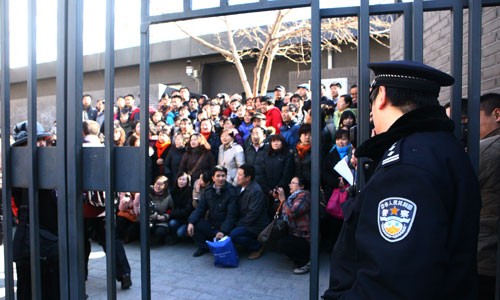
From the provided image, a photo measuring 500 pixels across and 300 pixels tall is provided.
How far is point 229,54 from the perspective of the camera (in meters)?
12.0

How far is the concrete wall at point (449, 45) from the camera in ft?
9.77

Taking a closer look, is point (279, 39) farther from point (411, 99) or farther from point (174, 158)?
point (411, 99)

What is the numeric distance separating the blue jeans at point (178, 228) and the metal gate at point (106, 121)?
3.49 meters

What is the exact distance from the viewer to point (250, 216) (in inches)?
200

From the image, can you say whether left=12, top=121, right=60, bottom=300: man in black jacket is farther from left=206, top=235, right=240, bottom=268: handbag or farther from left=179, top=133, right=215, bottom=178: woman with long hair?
left=179, top=133, right=215, bottom=178: woman with long hair

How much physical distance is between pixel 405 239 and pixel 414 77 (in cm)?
55

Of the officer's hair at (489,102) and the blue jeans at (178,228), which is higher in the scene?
the officer's hair at (489,102)

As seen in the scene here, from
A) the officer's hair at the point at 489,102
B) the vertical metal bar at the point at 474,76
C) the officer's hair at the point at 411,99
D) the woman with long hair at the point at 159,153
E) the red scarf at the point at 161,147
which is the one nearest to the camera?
the officer's hair at the point at 411,99

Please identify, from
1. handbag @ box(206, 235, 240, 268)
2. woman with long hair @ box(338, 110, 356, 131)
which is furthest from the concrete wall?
handbag @ box(206, 235, 240, 268)

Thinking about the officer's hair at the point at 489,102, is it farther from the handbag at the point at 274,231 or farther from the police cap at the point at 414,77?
the handbag at the point at 274,231

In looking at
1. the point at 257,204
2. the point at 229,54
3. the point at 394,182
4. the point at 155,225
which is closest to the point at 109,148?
the point at 394,182

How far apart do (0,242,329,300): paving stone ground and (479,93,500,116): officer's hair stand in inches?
97.0

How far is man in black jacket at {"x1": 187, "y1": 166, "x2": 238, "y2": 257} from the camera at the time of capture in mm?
5176

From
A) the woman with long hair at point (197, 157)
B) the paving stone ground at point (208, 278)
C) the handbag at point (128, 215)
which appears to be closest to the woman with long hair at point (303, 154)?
the paving stone ground at point (208, 278)
